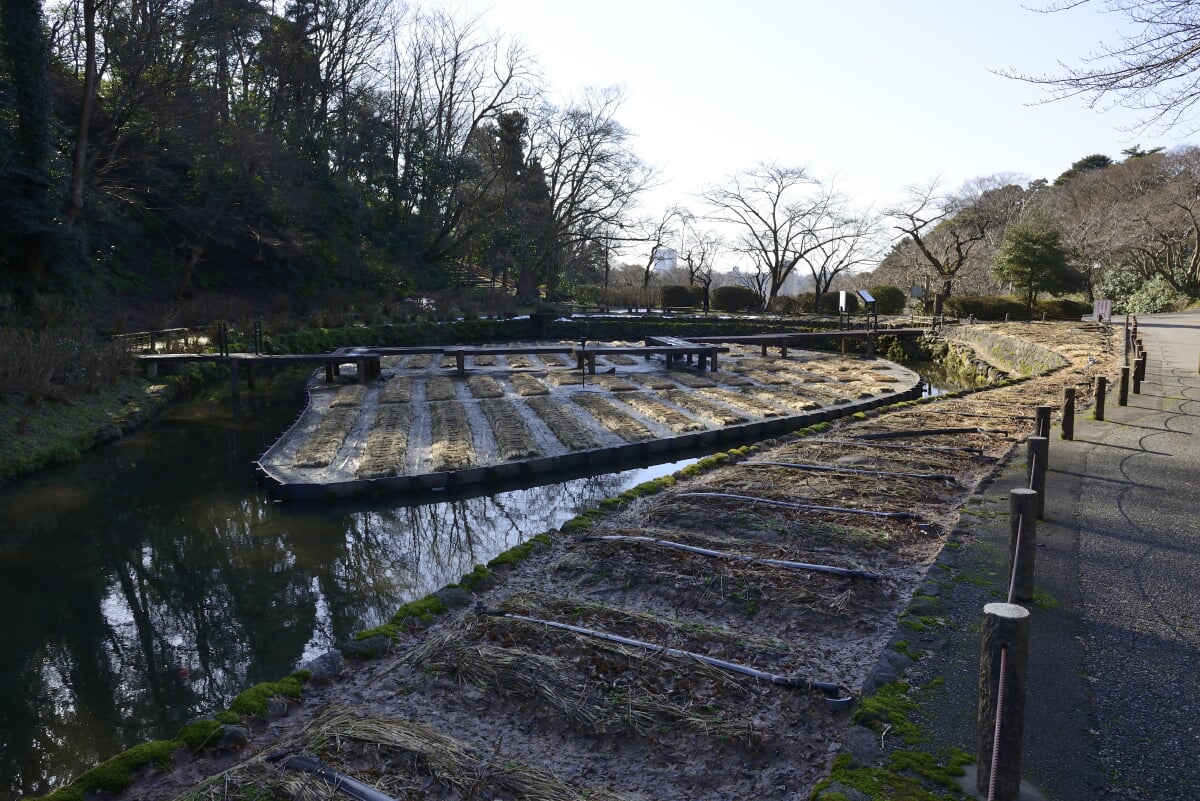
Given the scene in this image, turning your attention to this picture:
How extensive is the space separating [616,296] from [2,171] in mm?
27699

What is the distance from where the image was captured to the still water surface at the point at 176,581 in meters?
4.50

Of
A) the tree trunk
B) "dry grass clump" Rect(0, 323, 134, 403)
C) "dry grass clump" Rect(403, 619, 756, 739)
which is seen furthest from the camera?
the tree trunk

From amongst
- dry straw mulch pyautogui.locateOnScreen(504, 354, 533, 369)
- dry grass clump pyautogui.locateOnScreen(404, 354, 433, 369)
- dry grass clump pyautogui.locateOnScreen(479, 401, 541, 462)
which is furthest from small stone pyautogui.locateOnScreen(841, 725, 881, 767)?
dry grass clump pyautogui.locateOnScreen(404, 354, 433, 369)

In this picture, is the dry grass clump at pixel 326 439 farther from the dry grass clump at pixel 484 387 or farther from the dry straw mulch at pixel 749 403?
the dry straw mulch at pixel 749 403

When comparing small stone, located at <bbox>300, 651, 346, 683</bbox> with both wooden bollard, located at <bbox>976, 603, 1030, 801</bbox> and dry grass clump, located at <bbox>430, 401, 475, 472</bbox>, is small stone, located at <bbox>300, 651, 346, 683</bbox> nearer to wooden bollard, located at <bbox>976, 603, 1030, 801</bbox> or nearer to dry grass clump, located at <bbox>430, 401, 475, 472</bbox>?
wooden bollard, located at <bbox>976, 603, 1030, 801</bbox>

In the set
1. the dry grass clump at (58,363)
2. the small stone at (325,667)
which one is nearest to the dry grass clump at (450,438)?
the small stone at (325,667)

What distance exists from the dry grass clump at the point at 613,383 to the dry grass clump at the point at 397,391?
12.6 ft

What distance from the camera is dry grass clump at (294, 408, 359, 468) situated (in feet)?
30.6

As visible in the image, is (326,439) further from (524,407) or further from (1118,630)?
(1118,630)

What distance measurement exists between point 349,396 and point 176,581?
777 centimetres

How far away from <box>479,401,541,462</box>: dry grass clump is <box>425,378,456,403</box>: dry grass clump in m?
0.98

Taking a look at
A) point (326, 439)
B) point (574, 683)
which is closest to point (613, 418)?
point (326, 439)

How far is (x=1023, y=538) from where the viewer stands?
4062mm

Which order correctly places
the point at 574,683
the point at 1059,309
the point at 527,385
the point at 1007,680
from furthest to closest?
the point at 1059,309
the point at 527,385
the point at 574,683
the point at 1007,680
